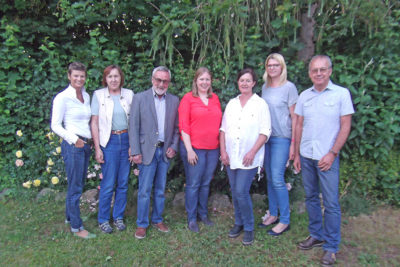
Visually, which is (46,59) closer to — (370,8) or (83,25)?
(83,25)

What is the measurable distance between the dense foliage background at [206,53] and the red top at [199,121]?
2.65 feet

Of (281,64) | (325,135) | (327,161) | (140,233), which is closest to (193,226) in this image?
(140,233)

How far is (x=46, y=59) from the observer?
421cm

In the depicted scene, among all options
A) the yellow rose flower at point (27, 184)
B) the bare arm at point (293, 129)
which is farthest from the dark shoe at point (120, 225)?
the bare arm at point (293, 129)

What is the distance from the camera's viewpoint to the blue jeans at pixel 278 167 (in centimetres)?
305

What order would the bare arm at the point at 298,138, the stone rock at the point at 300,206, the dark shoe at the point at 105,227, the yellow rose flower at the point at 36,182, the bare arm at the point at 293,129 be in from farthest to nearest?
the yellow rose flower at the point at 36,182, the stone rock at the point at 300,206, the dark shoe at the point at 105,227, the bare arm at the point at 293,129, the bare arm at the point at 298,138

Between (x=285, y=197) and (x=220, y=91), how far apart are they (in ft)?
5.61

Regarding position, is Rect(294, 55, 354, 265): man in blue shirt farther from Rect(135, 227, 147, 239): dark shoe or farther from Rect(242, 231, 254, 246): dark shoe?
Rect(135, 227, 147, 239): dark shoe

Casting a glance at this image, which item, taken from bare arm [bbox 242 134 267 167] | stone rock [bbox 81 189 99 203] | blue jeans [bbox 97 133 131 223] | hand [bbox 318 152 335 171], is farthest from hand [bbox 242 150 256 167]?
stone rock [bbox 81 189 99 203]

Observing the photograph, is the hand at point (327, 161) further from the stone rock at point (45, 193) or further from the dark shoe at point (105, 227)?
the stone rock at point (45, 193)

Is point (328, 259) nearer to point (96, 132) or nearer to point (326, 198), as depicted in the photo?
point (326, 198)

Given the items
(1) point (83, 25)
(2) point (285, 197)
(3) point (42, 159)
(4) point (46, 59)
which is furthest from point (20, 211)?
(2) point (285, 197)

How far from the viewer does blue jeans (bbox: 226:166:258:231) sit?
2928 millimetres

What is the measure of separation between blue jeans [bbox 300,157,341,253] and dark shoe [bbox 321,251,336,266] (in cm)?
4
